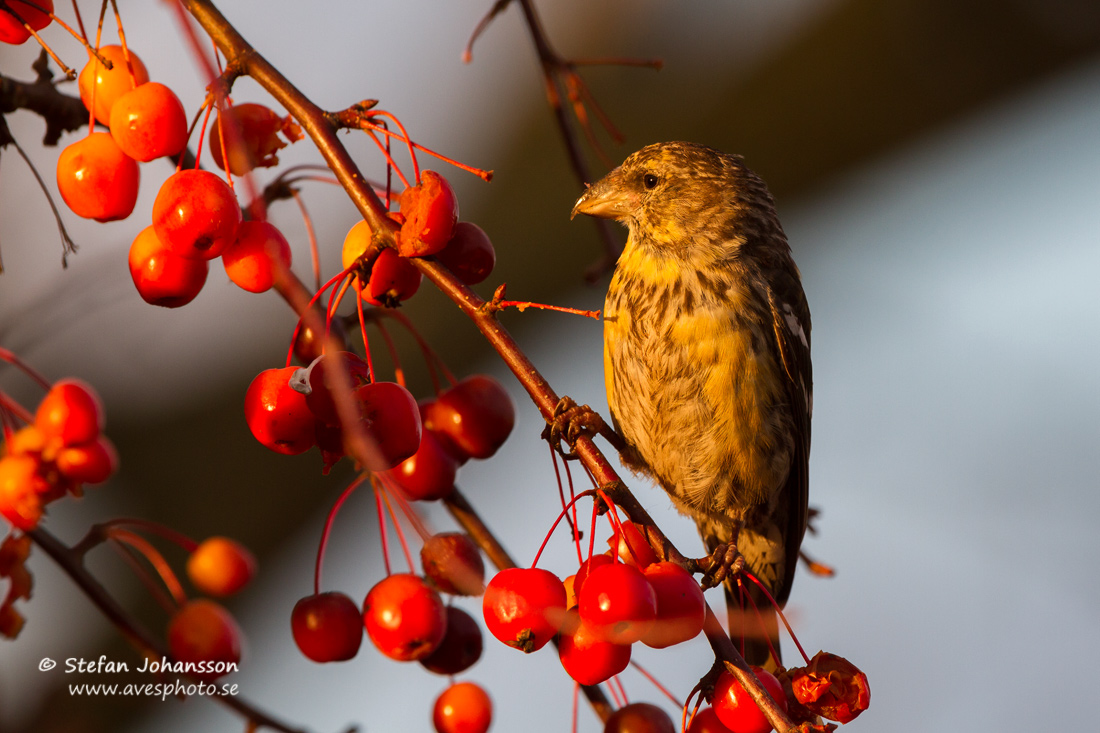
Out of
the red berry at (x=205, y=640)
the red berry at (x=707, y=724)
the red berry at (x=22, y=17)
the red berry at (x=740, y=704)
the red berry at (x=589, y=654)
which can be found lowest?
the red berry at (x=707, y=724)

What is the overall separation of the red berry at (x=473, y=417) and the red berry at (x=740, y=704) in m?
0.66

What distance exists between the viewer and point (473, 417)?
1.88 meters

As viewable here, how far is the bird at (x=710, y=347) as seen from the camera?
2803 mm

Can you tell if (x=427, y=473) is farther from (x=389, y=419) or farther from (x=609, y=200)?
(x=609, y=200)

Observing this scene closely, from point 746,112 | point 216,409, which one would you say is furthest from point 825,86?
point 216,409

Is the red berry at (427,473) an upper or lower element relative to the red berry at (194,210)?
lower

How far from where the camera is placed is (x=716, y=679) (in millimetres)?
1491

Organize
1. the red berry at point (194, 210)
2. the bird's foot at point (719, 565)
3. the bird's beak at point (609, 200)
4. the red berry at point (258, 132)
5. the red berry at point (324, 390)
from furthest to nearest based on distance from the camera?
the bird's beak at point (609, 200) → the bird's foot at point (719, 565) → the red berry at point (258, 132) → the red berry at point (194, 210) → the red berry at point (324, 390)

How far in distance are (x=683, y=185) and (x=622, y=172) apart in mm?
202

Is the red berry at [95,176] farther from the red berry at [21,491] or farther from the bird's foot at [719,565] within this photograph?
the bird's foot at [719,565]

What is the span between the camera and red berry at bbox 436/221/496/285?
167cm

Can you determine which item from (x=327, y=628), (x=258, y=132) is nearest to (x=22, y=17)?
(x=258, y=132)

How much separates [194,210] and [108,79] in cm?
37

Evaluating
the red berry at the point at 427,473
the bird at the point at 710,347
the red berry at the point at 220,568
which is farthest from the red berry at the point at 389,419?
the bird at the point at 710,347
